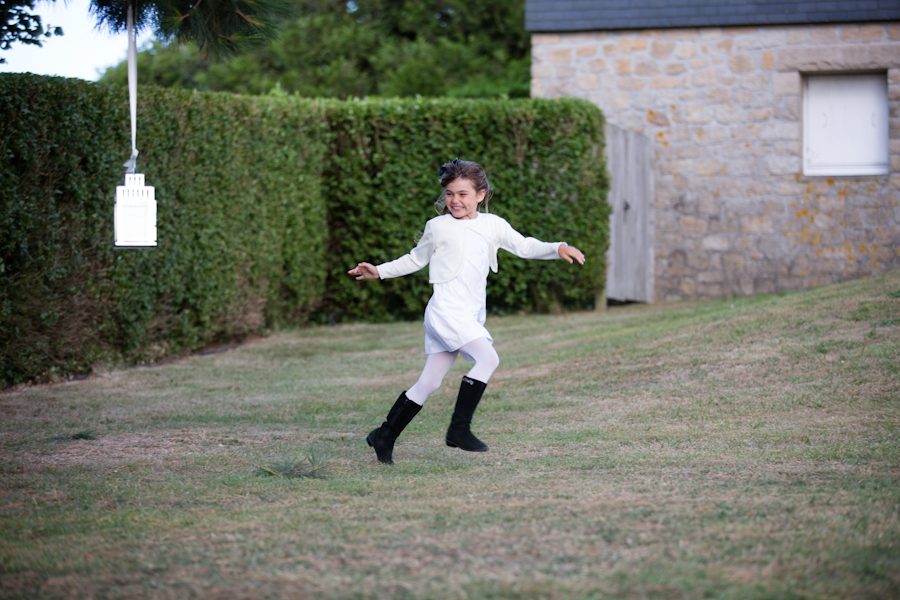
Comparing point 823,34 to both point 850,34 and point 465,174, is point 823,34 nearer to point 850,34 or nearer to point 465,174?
point 850,34

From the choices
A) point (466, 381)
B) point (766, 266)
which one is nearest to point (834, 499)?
point (466, 381)

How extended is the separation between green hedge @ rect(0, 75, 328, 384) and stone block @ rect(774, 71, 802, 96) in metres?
6.02

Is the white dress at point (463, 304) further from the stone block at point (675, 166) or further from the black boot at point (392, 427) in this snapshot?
the stone block at point (675, 166)

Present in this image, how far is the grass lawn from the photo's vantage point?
107 inches

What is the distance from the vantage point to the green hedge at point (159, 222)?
21.2ft

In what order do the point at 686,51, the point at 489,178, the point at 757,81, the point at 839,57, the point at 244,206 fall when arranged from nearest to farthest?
1. the point at 244,206
2. the point at 489,178
3. the point at 839,57
4. the point at 757,81
5. the point at 686,51

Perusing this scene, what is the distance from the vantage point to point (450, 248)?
4.54 m

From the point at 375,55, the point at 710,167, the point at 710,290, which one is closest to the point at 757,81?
the point at 710,167

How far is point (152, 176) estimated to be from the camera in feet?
25.7

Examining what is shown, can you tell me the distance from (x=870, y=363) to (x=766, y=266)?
6285 millimetres

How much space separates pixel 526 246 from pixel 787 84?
8.80m

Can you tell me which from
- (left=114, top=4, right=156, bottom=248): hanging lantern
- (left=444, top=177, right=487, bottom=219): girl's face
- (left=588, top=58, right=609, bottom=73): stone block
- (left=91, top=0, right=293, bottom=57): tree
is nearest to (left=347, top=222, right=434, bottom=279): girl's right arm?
(left=444, top=177, right=487, bottom=219): girl's face

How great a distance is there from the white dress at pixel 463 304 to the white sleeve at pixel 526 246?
0.11 metres

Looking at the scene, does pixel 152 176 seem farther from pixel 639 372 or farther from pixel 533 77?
pixel 533 77
